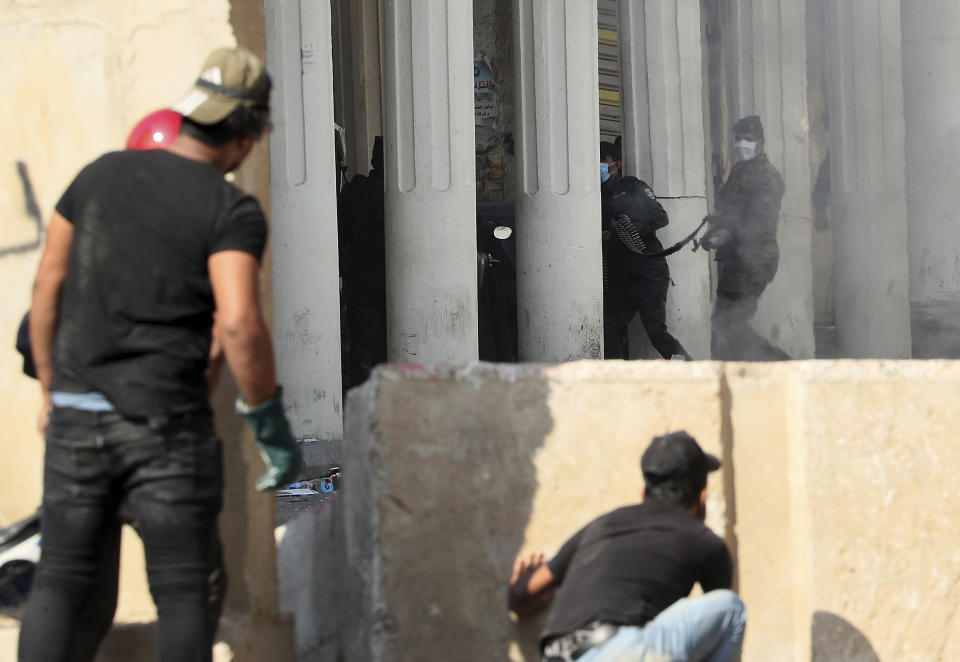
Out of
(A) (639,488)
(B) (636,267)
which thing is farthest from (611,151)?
→ (A) (639,488)

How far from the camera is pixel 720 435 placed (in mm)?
3254

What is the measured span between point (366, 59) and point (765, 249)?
169 inches

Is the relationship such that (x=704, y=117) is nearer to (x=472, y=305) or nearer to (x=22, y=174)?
(x=472, y=305)

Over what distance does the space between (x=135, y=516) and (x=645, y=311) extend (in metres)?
6.49

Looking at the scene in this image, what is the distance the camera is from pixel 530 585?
10.2ft

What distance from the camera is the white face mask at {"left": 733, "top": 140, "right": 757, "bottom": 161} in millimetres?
8289

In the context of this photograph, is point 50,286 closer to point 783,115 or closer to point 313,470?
point 313,470

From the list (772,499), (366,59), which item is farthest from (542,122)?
(772,499)

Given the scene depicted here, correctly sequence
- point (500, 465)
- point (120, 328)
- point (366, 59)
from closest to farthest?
point (120, 328) → point (500, 465) → point (366, 59)

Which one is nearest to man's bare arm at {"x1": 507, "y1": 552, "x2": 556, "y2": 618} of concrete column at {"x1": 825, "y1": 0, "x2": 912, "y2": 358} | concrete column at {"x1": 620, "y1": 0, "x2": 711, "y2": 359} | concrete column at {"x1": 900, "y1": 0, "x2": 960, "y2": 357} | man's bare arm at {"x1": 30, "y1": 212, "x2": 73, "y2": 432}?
man's bare arm at {"x1": 30, "y1": 212, "x2": 73, "y2": 432}

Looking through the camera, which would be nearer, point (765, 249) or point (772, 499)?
point (772, 499)

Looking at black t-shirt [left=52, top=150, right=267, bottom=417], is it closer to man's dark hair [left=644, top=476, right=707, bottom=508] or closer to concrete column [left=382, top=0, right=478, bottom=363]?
man's dark hair [left=644, top=476, right=707, bottom=508]

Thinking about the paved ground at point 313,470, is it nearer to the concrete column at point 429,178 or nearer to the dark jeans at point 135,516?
the concrete column at point 429,178

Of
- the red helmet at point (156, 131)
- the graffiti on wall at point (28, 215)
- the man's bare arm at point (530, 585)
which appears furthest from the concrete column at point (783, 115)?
the red helmet at point (156, 131)
